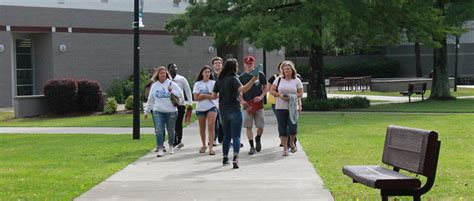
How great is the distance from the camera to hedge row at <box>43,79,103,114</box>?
31.0 m

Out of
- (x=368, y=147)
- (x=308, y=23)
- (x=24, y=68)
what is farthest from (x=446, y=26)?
(x=24, y=68)

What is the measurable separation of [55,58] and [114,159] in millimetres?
25415

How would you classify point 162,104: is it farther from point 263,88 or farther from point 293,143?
point 293,143

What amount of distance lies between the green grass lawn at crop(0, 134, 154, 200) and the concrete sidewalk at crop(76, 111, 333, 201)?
344 mm

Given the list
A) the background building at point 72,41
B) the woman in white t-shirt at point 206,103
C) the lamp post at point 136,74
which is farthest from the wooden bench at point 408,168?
the background building at point 72,41

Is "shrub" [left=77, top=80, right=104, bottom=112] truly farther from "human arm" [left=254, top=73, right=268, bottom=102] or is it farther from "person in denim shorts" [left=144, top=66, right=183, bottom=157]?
"human arm" [left=254, top=73, right=268, bottom=102]

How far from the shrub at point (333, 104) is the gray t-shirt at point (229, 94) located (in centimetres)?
1679

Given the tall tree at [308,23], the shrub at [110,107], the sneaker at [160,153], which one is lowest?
the shrub at [110,107]

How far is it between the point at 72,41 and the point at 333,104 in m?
15.2

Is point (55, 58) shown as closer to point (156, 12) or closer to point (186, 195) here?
point (156, 12)

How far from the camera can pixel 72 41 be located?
3828 centimetres

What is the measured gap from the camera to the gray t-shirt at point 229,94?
40.9ft

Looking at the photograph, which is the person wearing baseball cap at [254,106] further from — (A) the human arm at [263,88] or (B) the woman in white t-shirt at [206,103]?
(B) the woman in white t-shirt at [206,103]

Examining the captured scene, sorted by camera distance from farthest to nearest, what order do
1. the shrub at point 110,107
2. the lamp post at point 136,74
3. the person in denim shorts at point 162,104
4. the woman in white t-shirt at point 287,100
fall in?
the shrub at point 110,107 < the lamp post at point 136,74 < the person in denim shorts at point 162,104 < the woman in white t-shirt at point 287,100
